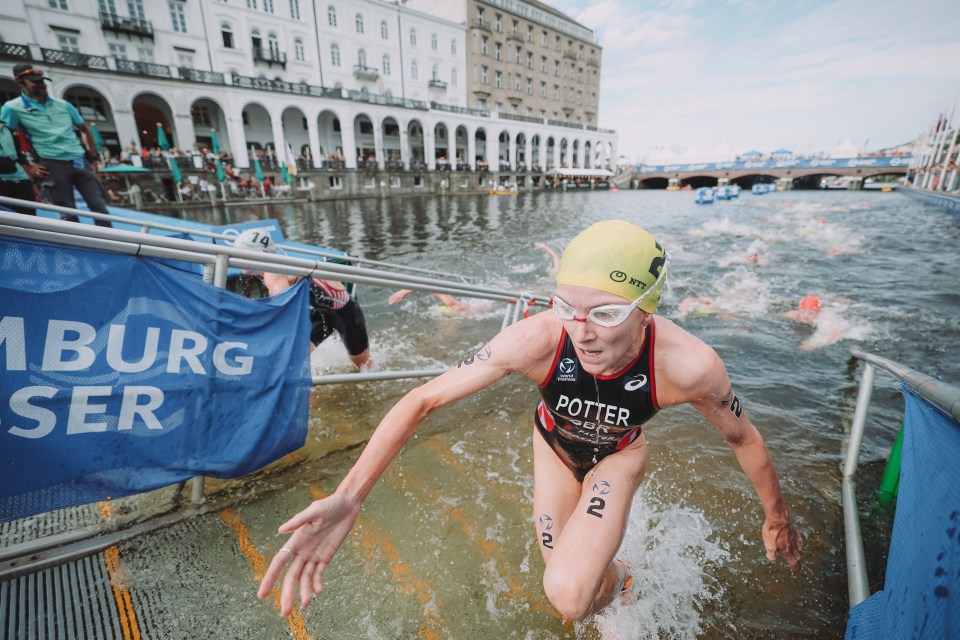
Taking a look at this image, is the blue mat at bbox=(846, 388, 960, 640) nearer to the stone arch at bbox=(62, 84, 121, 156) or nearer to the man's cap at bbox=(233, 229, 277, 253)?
the man's cap at bbox=(233, 229, 277, 253)

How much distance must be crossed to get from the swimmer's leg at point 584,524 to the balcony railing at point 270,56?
5308cm

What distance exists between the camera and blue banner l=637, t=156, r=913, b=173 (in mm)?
56031

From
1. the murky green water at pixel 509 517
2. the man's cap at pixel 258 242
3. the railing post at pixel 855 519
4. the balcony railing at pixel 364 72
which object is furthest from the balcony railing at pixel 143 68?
the railing post at pixel 855 519

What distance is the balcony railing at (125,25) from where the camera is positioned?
111 feet

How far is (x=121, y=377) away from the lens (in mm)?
2402

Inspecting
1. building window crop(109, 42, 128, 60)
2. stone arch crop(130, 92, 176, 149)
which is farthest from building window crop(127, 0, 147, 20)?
stone arch crop(130, 92, 176, 149)

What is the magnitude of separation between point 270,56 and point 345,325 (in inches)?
1983

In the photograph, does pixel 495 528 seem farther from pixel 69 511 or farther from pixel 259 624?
pixel 69 511

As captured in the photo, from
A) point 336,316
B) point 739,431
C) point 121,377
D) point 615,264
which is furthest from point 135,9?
point 739,431

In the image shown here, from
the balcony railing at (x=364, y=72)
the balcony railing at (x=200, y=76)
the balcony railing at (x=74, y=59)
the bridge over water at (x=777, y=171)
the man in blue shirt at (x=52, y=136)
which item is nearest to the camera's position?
the man in blue shirt at (x=52, y=136)

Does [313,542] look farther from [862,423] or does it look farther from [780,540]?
[862,423]

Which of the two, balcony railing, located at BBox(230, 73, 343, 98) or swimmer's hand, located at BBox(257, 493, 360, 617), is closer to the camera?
swimmer's hand, located at BBox(257, 493, 360, 617)

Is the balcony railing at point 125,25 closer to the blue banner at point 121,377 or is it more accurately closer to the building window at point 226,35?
the building window at point 226,35

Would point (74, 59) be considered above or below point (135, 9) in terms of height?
below
